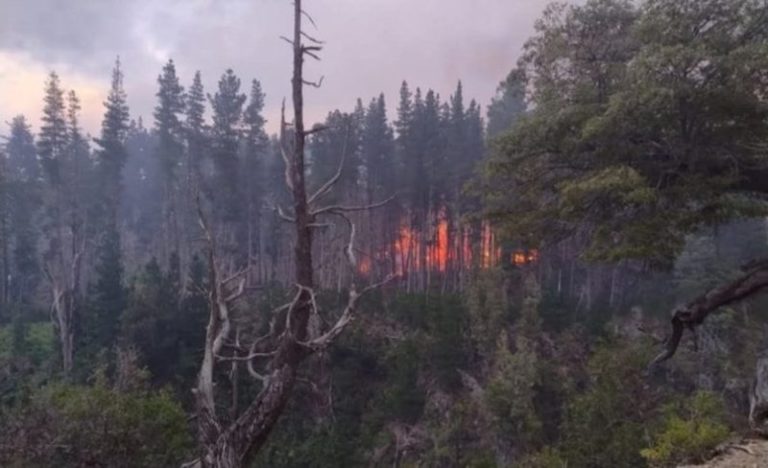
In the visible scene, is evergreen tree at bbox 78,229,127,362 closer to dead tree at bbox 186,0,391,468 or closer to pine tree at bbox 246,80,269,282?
pine tree at bbox 246,80,269,282

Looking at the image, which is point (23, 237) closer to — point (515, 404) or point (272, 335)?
point (515, 404)

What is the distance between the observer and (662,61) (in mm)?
8359

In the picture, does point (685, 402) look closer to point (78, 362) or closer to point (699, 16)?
point (699, 16)

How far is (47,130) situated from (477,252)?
4166 cm

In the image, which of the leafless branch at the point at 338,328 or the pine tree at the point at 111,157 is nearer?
the leafless branch at the point at 338,328

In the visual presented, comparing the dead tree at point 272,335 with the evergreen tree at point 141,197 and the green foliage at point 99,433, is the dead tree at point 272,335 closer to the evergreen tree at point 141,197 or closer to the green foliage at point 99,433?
the green foliage at point 99,433

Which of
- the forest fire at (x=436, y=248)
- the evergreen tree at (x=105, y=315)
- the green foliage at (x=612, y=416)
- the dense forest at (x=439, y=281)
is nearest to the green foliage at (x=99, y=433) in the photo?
the dense forest at (x=439, y=281)

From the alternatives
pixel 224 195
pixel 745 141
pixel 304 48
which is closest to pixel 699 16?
pixel 745 141

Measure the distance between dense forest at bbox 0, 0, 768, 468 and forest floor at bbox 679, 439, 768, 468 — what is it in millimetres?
469

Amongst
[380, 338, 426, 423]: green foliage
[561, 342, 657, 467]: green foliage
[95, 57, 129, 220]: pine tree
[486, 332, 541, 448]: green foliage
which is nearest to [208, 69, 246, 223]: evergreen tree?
[95, 57, 129, 220]: pine tree

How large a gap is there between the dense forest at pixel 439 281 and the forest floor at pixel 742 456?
18.5 inches

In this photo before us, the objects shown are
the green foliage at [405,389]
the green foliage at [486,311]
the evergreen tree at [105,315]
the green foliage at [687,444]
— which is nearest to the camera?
the green foliage at [687,444]

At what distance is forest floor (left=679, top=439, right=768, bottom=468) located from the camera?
6.68 m

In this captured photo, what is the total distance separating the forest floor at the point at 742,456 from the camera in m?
6.68
